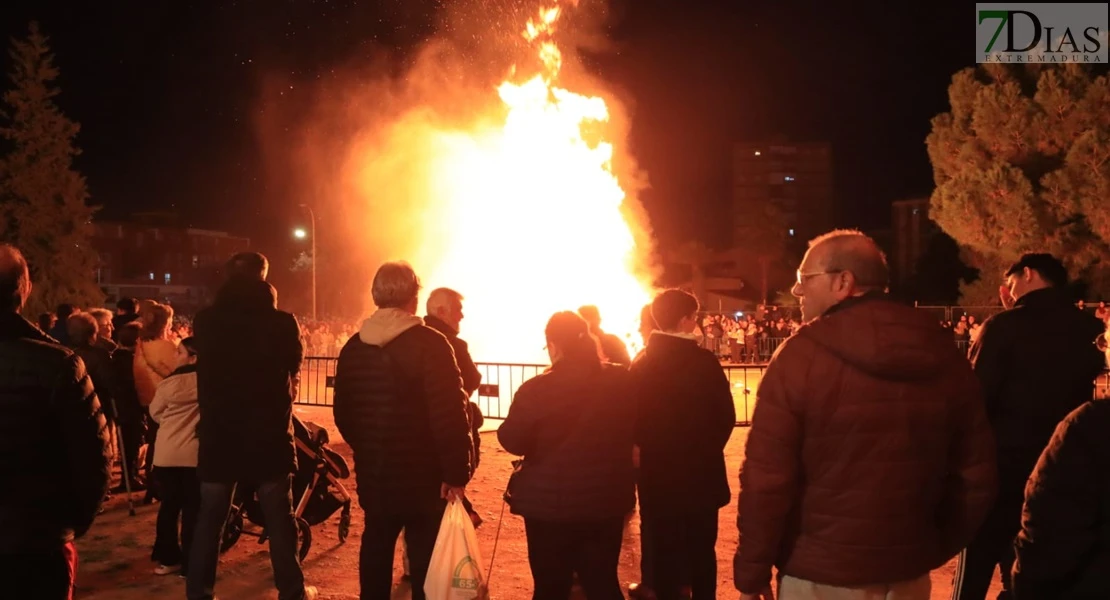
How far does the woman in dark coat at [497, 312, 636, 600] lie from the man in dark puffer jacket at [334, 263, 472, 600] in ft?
1.34

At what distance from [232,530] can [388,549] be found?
9.61ft

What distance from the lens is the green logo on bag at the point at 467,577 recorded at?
14.5 ft

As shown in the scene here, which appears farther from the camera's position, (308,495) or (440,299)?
(308,495)

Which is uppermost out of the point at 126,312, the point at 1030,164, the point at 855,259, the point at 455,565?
the point at 1030,164

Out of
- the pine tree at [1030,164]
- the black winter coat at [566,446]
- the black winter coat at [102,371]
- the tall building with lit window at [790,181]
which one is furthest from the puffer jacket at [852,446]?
the tall building with lit window at [790,181]

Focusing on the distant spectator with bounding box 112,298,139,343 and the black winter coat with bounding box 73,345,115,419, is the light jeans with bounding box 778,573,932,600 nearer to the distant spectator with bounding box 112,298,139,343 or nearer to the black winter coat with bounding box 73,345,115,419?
the black winter coat with bounding box 73,345,115,419

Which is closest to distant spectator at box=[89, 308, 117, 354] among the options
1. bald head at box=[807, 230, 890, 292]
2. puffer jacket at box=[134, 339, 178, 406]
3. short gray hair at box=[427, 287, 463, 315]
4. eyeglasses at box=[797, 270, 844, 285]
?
puffer jacket at box=[134, 339, 178, 406]

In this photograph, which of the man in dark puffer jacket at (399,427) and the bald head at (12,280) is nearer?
the bald head at (12,280)

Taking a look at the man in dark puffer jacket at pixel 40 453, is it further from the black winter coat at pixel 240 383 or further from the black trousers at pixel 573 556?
the black trousers at pixel 573 556

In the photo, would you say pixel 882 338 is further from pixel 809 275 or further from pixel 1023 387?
pixel 1023 387

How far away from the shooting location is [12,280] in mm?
3225

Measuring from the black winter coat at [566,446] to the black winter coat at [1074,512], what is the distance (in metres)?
2.03

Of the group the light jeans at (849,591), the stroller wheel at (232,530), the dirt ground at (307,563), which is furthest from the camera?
the stroller wheel at (232,530)

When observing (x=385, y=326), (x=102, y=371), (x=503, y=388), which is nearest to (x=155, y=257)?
(x=503, y=388)
